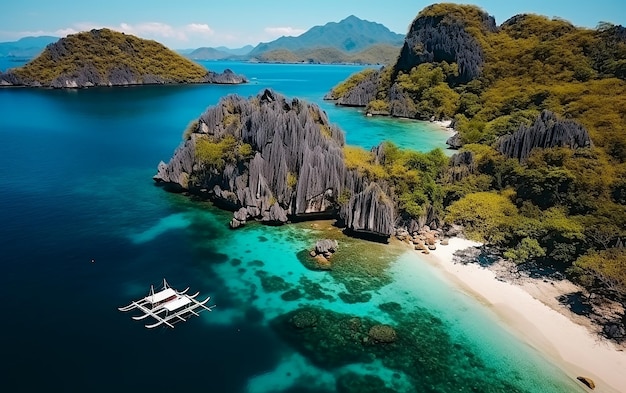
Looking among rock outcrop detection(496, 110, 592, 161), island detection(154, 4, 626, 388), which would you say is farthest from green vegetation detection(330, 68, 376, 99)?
rock outcrop detection(496, 110, 592, 161)

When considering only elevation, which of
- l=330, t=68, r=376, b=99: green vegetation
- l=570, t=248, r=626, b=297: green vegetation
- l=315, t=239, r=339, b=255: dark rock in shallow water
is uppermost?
l=330, t=68, r=376, b=99: green vegetation

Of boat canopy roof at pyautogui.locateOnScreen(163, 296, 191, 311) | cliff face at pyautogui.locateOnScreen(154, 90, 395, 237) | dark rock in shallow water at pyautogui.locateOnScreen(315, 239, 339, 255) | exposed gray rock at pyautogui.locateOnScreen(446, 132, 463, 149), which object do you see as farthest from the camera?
exposed gray rock at pyautogui.locateOnScreen(446, 132, 463, 149)

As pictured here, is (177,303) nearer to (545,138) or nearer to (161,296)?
(161,296)

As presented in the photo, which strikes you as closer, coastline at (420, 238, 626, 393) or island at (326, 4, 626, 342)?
coastline at (420, 238, 626, 393)

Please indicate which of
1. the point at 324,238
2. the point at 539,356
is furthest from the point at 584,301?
the point at 324,238

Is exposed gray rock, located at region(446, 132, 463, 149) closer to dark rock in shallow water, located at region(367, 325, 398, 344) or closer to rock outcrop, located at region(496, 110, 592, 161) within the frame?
rock outcrop, located at region(496, 110, 592, 161)

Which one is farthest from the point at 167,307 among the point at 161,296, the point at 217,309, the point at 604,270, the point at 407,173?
the point at 604,270

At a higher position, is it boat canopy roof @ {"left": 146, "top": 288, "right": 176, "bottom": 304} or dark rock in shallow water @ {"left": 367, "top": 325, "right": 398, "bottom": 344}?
boat canopy roof @ {"left": 146, "top": 288, "right": 176, "bottom": 304}
